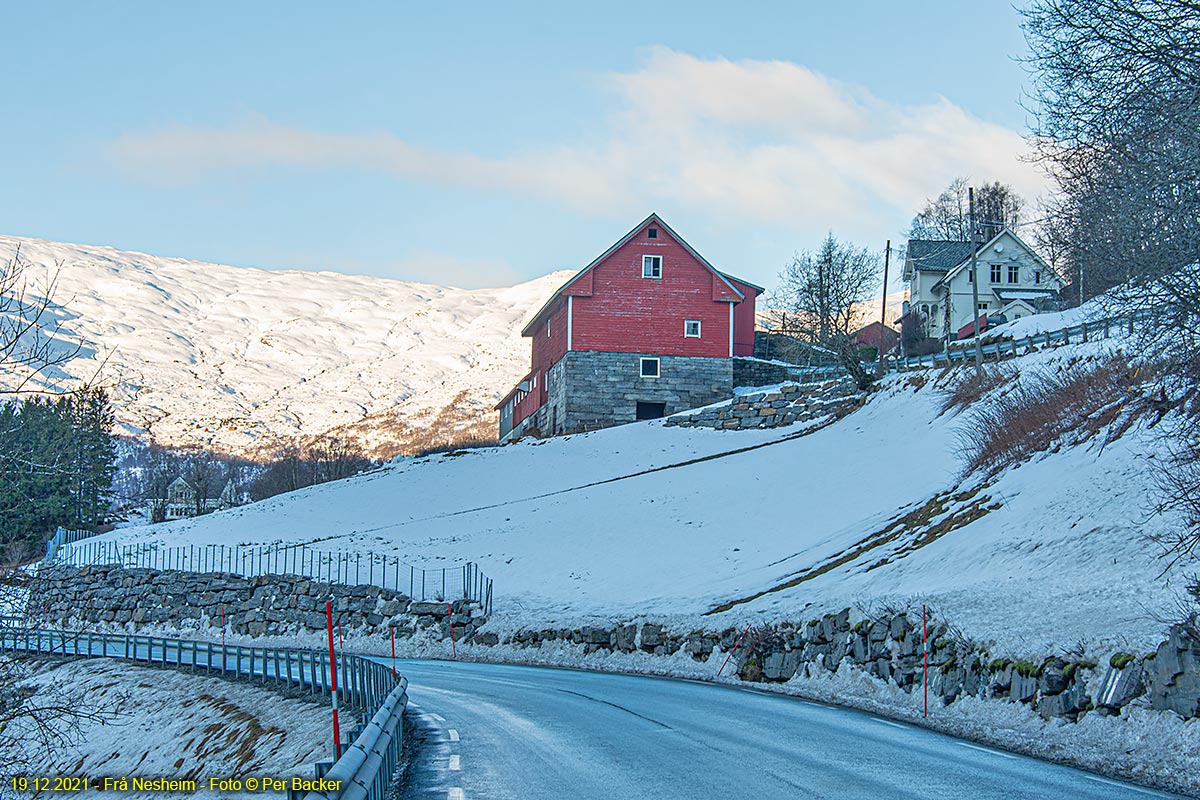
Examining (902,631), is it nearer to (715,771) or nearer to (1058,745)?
(1058,745)

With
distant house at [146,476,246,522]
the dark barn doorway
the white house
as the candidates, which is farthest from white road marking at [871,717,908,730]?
distant house at [146,476,246,522]

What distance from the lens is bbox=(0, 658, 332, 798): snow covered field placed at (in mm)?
17891

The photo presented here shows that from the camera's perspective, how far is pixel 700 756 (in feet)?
43.6

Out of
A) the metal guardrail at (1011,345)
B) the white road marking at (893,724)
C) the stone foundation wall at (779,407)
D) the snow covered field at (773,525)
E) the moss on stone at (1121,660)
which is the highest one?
the metal guardrail at (1011,345)

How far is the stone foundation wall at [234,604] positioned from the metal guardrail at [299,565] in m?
0.60

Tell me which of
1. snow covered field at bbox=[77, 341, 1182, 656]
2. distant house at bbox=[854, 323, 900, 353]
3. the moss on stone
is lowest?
the moss on stone

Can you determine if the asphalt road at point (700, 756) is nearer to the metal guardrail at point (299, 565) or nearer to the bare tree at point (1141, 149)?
the bare tree at point (1141, 149)

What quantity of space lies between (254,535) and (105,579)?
6.68 meters

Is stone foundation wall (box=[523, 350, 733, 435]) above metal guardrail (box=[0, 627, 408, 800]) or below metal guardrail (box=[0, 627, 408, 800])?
above

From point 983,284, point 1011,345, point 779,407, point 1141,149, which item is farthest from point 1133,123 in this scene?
point 983,284

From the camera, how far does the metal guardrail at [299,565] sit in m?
41.2

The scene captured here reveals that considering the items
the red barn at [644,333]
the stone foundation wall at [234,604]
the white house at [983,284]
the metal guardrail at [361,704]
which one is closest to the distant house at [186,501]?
the stone foundation wall at [234,604]

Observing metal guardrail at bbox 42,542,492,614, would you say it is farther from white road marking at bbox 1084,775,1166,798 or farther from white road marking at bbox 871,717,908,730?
white road marking at bbox 1084,775,1166,798

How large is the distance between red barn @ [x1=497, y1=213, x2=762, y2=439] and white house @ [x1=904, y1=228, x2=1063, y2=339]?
23512 millimetres
